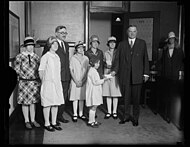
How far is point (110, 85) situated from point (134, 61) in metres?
0.28

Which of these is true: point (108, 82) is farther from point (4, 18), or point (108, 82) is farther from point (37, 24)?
point (4, 18)

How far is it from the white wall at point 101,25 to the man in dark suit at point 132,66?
15.6 inches

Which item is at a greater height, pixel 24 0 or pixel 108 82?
pixel 24 0

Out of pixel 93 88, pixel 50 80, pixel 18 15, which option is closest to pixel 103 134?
pixel 93 88

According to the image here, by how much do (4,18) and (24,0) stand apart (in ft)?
4.88

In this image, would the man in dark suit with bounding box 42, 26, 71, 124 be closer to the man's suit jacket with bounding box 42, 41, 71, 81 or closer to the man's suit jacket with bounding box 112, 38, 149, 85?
the man's suit jacket with bounding box 42, 41, 71, 81

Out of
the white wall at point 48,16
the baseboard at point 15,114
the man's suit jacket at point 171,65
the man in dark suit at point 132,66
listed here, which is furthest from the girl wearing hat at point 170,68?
the baseboard at point 15,114

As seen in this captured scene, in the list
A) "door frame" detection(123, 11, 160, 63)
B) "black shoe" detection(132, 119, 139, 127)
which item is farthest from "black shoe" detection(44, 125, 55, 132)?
"door frame" detection(123, 11, 160, 63)

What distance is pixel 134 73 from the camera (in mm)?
1604

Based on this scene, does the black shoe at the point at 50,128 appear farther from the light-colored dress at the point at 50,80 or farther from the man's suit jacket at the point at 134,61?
the man's suit jacket at the point at 134,61

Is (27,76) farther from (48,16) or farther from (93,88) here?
(48,16)

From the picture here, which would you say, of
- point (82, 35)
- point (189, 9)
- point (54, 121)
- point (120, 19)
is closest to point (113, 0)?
point (120, 19)

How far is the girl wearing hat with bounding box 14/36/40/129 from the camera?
1.42 meters

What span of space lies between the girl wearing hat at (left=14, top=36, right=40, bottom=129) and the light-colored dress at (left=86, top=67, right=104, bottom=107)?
31cm
